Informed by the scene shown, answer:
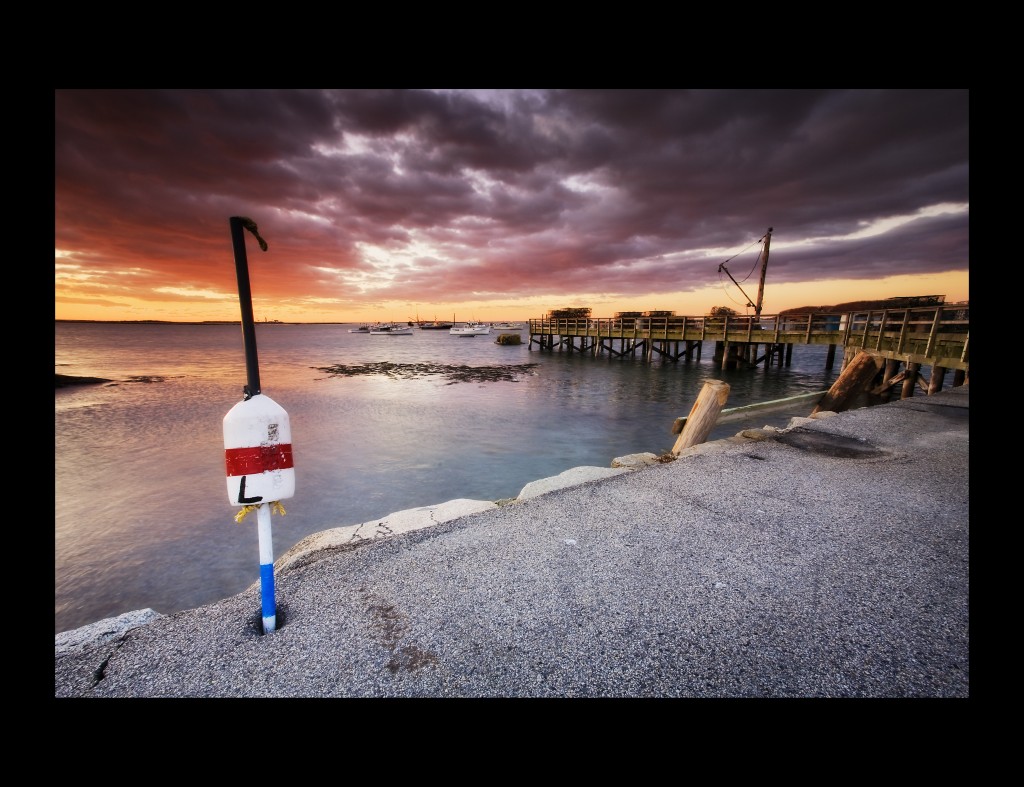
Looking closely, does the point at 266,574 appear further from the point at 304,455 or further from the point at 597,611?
the point at 304,455

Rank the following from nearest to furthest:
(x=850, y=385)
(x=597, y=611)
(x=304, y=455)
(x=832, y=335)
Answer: (x=597, y=611) < (x=850, y=385) < (x=304, y=455) < (x=832, y=335)

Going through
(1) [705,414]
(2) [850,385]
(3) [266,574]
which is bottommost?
(3) [266,574]

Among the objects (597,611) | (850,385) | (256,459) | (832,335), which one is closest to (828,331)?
(832,335)

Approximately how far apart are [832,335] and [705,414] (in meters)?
20.9

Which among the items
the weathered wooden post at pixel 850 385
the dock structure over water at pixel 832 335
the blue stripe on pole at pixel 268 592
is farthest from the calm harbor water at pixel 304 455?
the dock structure over water at pixel 832 335

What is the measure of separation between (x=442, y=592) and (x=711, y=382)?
536 cm

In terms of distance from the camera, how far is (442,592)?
2.47 metres

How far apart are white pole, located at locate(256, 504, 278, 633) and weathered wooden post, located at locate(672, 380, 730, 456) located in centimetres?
540

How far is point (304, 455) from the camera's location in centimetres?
1077

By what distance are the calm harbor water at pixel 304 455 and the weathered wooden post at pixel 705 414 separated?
2137mm

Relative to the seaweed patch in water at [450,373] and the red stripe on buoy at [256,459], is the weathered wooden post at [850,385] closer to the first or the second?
the red stripe on buoy at [256,459]

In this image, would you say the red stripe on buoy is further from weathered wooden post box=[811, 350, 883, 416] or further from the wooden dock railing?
weathered wooden post box=[811, 350, 883, 416]
